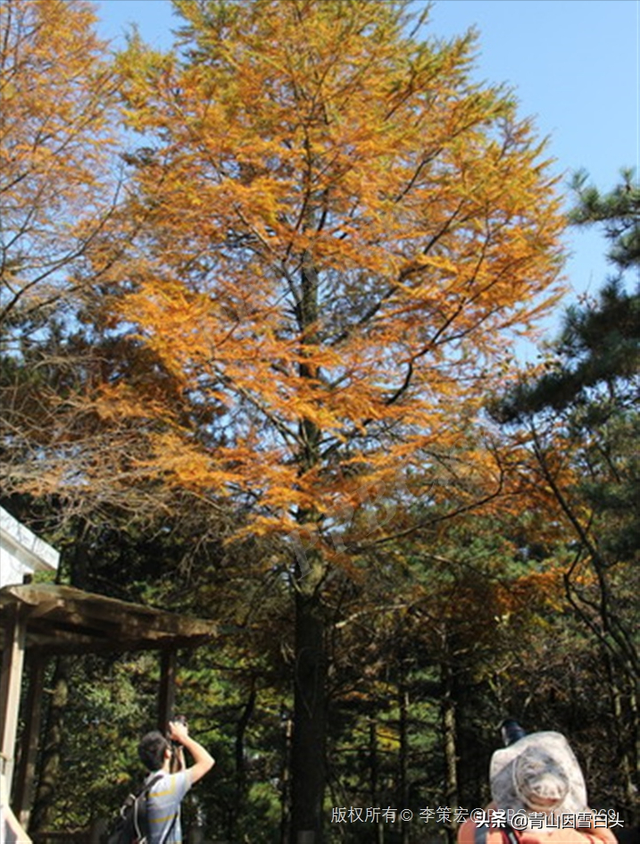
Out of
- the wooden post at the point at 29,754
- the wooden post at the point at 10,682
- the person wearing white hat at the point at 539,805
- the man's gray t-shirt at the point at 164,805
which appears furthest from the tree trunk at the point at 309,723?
the person wearing white hat at the point at 539,805

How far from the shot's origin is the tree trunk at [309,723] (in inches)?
353

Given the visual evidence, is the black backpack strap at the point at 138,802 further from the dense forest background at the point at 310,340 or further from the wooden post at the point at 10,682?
the dense forest background at the point at 310,340

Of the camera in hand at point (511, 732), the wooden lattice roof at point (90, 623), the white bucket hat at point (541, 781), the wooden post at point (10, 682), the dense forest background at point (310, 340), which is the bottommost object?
the white bucket hat at point (541, 781)

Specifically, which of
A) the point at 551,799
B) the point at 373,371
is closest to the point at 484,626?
the point at 373,371

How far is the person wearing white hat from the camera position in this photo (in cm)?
249

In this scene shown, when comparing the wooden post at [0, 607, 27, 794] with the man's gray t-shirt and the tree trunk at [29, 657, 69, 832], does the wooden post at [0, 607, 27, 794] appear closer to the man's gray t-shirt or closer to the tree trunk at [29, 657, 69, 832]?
the man's gray t-shirt

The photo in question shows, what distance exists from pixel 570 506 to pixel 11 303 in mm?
6242

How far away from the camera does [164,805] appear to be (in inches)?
151

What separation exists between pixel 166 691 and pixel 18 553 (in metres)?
1.96

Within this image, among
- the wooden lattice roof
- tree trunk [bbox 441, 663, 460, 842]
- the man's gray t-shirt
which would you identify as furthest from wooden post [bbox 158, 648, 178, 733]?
tree trunk [bbox 441, 663, 460, 842]

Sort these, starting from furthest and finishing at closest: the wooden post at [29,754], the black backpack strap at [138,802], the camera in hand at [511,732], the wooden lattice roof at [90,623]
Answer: the wooden post at [29,754], the wooden lattice roof at [90,623], the black backpack strap at [138,802], the camera in hand at [511,732]

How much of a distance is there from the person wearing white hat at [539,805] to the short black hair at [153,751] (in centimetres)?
170

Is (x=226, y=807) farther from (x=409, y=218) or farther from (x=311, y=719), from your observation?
(x=409, y=218)

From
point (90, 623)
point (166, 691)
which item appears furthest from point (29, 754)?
point (90, 623)
